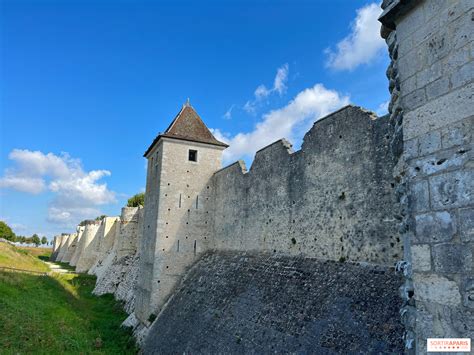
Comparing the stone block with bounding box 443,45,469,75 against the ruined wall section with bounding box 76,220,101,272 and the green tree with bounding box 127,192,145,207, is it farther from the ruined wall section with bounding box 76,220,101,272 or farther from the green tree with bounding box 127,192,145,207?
the green tree with bounding box 127,192,145,207

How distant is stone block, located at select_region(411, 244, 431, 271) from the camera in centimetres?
254

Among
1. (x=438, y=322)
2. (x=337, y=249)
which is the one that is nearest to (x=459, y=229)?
(x=438, y=322)

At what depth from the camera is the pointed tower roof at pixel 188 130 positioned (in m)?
14.4

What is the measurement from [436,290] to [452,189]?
0.73m

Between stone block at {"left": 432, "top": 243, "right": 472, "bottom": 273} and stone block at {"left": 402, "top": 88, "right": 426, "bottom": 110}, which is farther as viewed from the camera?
stone block at {"left": 402, "top": 88, "right": 426, "bottom": 110}

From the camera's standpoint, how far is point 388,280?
5.81 meters

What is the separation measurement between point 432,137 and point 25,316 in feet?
44.7

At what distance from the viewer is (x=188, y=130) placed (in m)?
14.8

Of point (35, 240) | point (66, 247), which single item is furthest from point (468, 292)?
point (35, 240)

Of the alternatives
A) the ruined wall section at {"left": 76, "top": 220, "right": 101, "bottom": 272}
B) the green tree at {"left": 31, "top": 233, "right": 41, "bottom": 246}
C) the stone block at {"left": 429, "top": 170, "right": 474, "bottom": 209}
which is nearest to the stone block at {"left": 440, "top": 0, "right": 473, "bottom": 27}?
the stone block at {"left": 429, "top": 170, "right": 474, "bottom": 209}

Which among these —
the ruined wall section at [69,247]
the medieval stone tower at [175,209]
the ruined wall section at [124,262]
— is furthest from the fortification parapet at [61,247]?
the medieval stone tower at [175,209]

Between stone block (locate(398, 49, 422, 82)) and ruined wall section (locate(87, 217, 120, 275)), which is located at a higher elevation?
stone block (locate(398, 49, 422, 82))

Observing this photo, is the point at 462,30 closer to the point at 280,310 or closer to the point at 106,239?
the point at 280,310

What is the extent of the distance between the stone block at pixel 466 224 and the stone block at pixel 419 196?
28 centimetres
